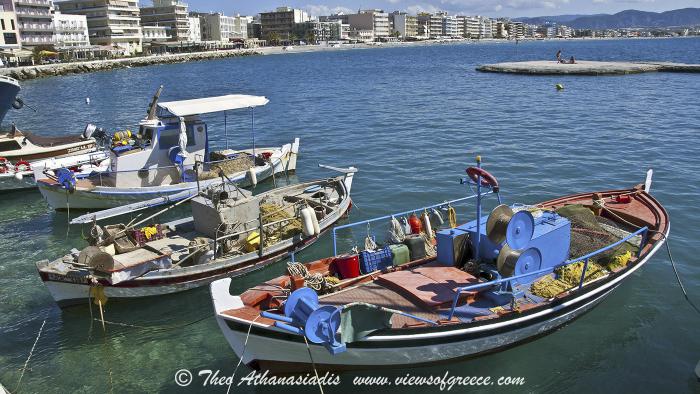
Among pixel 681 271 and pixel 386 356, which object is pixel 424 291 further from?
pixel 681 271

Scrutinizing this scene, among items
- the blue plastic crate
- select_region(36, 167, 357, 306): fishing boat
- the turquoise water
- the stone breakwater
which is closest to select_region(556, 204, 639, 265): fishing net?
the turquoise water

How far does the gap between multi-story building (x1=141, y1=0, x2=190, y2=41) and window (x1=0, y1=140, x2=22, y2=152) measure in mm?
169806

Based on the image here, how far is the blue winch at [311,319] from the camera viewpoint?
920 centimetres

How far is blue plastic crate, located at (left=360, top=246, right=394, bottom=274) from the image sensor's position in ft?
41.7

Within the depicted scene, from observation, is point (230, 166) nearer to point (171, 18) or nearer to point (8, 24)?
point (8, 24)

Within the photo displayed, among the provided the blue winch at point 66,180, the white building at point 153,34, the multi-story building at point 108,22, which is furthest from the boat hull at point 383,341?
the white building at point 153,34

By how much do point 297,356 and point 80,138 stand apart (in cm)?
2562

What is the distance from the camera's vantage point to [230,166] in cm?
2370

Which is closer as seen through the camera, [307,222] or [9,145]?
[307,222]

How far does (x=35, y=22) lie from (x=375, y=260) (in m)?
130

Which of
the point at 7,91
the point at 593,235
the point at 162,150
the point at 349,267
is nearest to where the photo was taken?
the point at 349,267

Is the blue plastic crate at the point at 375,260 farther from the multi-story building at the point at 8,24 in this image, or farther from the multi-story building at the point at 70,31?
the multi-story building at the point at 70,31

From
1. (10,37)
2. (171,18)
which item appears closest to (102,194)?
(10,37)

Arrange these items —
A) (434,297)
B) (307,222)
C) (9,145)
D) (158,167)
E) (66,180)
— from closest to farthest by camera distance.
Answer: (434,297) < (307,222) < (66,180) < (158,167) < (9,145)
